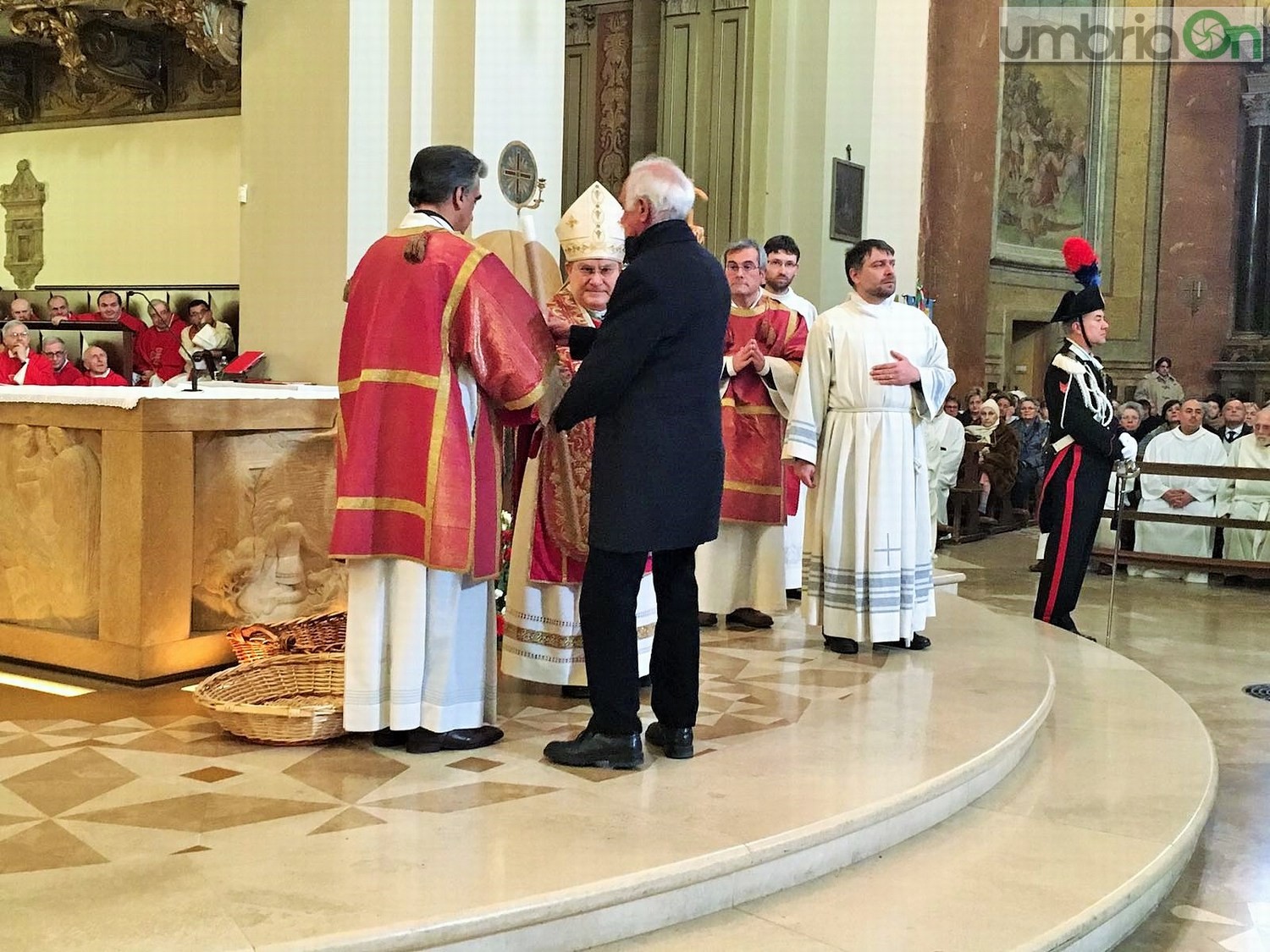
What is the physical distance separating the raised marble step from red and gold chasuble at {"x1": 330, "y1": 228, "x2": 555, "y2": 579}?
3.80ft

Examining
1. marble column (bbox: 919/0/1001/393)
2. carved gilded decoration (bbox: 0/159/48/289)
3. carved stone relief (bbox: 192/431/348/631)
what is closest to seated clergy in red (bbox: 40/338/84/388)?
carved stone relief (bbox: 192/431/348/631)

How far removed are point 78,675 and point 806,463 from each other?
264 cm

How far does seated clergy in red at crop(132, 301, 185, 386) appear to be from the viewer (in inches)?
367

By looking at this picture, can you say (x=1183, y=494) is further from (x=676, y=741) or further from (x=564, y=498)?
(x=676, y=741)

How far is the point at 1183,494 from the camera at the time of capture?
957 cm

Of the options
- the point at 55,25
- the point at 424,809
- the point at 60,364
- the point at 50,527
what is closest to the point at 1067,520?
the point at 424,809

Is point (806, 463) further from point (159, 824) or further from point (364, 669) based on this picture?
point (159, 824)

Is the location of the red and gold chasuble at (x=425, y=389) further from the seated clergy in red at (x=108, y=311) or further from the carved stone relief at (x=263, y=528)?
the seated clergy in red at (x=108, y=311)

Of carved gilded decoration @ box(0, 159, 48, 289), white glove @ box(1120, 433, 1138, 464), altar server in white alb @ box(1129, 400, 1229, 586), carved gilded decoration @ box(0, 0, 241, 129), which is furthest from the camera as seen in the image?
carved gilded decoration @ box(0, 159, 48, 289)

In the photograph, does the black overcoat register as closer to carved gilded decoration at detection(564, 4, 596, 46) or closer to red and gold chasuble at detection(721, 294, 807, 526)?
red and gold chasuble at detection(721, 294, 807, 526)

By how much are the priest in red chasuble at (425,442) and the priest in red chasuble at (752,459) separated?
6.85 feet

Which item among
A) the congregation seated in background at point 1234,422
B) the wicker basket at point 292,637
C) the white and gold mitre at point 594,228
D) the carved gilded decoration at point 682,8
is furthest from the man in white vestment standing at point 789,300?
the carved gilded decoration at point 682,8

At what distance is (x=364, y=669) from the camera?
3398mm

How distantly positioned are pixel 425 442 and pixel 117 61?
8455 millimetres
